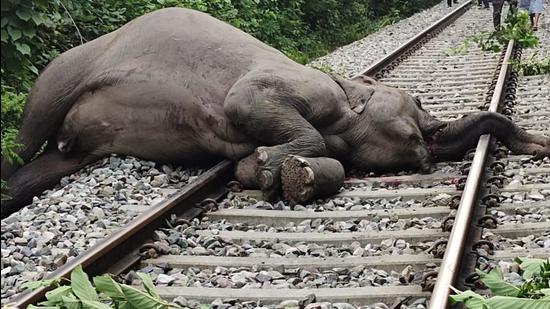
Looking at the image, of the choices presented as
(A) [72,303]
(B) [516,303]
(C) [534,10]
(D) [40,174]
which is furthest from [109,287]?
(C) [534,10]

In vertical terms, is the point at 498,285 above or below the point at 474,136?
above

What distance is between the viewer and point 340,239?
447cm

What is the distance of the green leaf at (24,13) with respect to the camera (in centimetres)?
533

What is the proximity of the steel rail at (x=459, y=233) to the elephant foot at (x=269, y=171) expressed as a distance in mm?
1149

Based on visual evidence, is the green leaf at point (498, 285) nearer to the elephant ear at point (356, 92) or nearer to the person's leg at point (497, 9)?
the elephant ear at point (356, 92)

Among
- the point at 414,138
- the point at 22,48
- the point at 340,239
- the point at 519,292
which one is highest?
→ the point at 22,48

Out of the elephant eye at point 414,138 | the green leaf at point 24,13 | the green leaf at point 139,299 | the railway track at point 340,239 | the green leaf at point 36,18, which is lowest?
the railway track at point 340,239

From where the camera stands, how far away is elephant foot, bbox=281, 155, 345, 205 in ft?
16.9

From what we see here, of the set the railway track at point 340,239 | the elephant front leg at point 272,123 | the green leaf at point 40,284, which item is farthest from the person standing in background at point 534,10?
the green leaf at point 40,284

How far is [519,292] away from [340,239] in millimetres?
1448

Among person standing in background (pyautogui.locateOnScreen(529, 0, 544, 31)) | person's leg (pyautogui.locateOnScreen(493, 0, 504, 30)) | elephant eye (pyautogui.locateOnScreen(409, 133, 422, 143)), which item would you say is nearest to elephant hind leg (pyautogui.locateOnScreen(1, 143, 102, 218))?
elephant eye (pyautogui.locateOnScreen(409, 133, 422, 143))

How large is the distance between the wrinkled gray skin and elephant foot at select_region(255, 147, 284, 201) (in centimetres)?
10

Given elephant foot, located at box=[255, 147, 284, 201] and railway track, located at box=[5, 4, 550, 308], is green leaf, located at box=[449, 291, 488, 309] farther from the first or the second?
elephant foot, located at box=[255, 147, 284, 201]

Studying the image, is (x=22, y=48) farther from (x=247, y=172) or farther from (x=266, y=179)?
(x=266, y=179)
